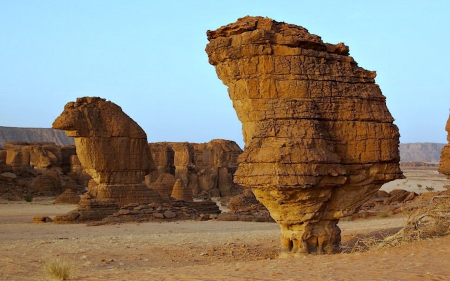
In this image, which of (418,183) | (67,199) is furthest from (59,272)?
(418,183)

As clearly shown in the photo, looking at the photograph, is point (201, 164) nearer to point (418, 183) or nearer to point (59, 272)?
point (418, 183)

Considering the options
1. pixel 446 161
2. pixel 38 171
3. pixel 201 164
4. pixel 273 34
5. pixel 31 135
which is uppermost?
pixel 31 135

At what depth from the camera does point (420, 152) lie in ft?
584

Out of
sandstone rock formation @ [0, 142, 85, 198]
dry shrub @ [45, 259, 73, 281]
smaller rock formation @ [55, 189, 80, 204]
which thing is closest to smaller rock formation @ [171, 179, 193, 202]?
smaller rock formation @ [55, 189, 80, 204]

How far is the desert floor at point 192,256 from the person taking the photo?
855 centimetres

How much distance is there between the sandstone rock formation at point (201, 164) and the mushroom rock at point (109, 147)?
53.1 ft

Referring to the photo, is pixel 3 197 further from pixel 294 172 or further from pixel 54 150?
pixel 294 172

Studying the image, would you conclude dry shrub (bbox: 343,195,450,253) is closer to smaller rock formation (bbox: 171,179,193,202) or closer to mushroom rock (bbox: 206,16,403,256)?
mushroom rock (bbox: 206,16,403,256)

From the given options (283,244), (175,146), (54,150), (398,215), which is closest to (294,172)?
(283,244)

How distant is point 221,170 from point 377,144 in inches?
1310

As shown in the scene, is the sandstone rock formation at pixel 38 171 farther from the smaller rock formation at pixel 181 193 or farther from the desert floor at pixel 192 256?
the desert floor at pixel 192 256

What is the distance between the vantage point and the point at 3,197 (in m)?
38.6

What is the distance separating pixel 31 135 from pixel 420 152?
10834cm

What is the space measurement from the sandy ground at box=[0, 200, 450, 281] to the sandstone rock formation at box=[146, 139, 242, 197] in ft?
67.9
